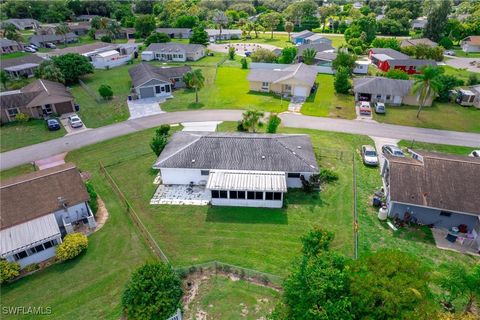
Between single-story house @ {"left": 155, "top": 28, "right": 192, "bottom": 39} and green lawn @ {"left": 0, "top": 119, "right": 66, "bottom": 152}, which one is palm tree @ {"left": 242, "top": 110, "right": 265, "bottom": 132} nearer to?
green lawn @ {"left": 0, "top": 119, "right": 66, "bottom": 152}

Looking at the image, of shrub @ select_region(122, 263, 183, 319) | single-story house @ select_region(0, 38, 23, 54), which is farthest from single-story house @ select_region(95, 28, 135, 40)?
shrub @ select_region(122, 263, 183, 319)

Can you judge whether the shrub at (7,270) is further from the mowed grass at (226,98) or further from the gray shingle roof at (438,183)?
the mowed grass at (226,98)

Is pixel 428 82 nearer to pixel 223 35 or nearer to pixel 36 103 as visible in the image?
pixel 36 103

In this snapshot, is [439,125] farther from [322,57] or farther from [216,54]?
[216,54]

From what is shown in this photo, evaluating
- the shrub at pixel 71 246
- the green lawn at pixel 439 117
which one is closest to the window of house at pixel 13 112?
the shrub at pixel 71 246

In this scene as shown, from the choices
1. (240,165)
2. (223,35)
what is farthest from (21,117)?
(223,35)
